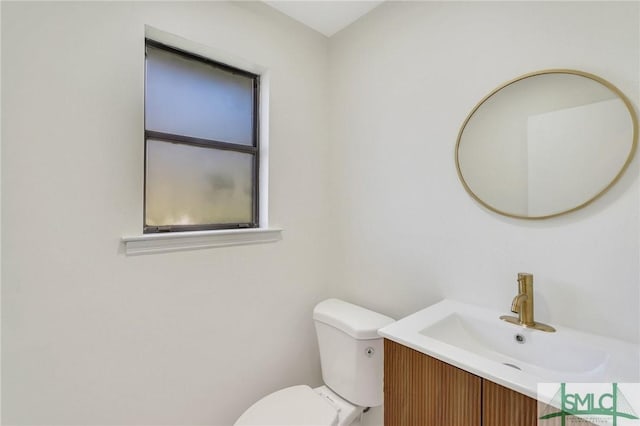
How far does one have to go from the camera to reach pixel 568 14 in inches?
38.9

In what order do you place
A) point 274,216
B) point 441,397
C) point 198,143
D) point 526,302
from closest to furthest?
point 441,397, point 526,302, point 198,143, point 274,216

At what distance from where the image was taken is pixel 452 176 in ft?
4.21

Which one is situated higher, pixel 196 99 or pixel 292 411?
pixel 196 99

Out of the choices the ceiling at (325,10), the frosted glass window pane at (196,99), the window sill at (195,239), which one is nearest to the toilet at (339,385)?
the window sill at (195,239)

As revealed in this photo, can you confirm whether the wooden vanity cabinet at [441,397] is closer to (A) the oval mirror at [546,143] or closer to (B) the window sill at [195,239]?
(A) the oval mirror at [546,143]

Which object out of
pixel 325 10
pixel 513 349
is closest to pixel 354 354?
pixel 513 349

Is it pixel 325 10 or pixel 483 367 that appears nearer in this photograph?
pixel 483 367

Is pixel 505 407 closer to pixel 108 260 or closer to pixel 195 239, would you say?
pixel 195 239

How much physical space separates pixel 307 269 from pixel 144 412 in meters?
0.98

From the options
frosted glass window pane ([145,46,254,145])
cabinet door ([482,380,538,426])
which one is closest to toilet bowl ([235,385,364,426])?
cabinet door ([482,380,538,426])

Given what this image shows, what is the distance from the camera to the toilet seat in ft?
3.89

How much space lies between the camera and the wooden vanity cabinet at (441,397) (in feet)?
2.33

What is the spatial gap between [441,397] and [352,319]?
598mm

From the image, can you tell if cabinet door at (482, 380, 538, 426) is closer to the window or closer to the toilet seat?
the toilet seat
